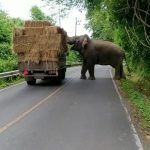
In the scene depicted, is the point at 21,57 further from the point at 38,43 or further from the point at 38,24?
the point at 38,24

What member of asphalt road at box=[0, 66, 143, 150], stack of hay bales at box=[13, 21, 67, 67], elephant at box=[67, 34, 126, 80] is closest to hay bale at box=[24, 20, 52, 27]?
stack of hay bales at box=[13, 21, 67, 67]

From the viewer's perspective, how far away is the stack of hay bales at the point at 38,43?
23.4m

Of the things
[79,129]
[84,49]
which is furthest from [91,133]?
[84,49]

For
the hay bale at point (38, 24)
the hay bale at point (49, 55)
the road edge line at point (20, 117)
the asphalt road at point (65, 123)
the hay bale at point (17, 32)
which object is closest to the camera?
the asphalt road at point (65, 123)

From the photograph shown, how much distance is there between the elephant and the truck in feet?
17.0

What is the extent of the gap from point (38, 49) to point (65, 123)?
11.8 metres

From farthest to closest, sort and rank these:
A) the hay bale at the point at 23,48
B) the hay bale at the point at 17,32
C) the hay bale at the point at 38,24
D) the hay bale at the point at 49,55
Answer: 1. the hay bale at the point at 38,24
2. the hay bale at the point at 17,32
3. the hay bale at the point at 23,48
4. the hay bale at the point at 49,55

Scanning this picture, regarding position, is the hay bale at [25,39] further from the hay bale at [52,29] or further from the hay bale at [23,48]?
the hay bale at [52,29]

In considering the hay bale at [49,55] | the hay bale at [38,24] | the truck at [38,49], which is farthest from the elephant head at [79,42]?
the hay bale at [49,55]

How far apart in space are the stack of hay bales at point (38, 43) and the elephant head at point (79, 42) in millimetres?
4976

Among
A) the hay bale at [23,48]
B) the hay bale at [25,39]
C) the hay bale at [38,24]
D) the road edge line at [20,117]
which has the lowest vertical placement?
the road edge line at [20,117]

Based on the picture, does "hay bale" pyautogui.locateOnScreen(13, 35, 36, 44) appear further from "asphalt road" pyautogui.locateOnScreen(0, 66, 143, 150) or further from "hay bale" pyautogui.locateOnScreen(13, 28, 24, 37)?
"asphalt road" pyautogui.locateOnScreen(0, 66, 143, 150)

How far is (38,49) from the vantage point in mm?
23578

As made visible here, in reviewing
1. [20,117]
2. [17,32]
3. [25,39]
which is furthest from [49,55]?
[20,117]
